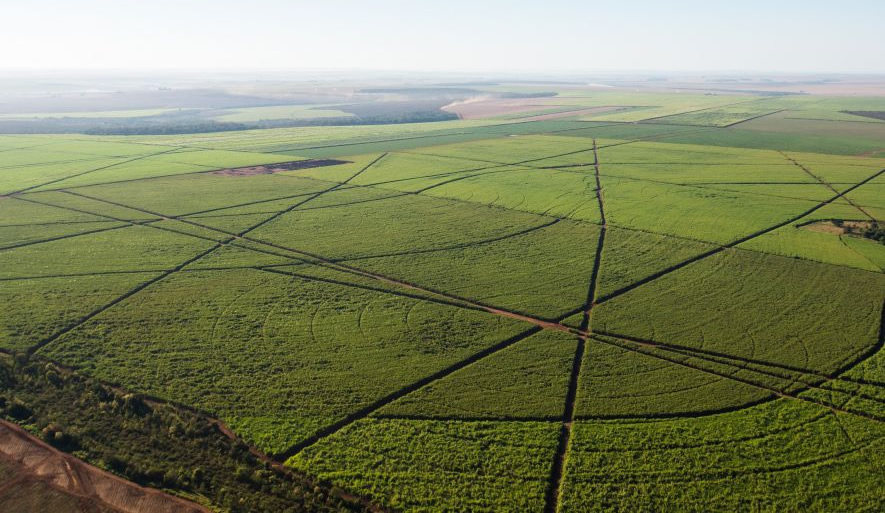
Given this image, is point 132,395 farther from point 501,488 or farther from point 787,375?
point 787,375

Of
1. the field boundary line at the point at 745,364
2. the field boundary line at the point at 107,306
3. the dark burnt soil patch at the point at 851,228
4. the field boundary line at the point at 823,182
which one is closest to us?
the field boundary line at the point at 745,364

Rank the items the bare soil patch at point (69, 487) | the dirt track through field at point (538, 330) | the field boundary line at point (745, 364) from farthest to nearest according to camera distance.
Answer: the field boundary line at point (745, 364) → the dirt track through field at point (538, 330) → the bare soil patch at point (69, 487)

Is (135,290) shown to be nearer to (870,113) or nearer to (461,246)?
(461,246)

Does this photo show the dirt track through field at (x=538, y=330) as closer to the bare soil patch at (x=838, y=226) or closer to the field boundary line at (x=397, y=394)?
the field boundary line at (x=397, y=394)

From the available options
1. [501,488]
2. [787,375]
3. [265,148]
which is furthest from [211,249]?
[265,148]

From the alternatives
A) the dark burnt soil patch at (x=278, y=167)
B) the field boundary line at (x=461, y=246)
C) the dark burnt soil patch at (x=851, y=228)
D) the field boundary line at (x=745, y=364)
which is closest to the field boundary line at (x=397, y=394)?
the field boundary line at (x=745, y=364)

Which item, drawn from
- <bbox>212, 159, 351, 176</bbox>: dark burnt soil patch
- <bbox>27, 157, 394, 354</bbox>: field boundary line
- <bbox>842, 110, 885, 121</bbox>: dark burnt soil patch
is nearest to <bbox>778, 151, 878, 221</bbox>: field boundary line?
<bbox>27, 157, 394, 354</bbox>: field boundary line
